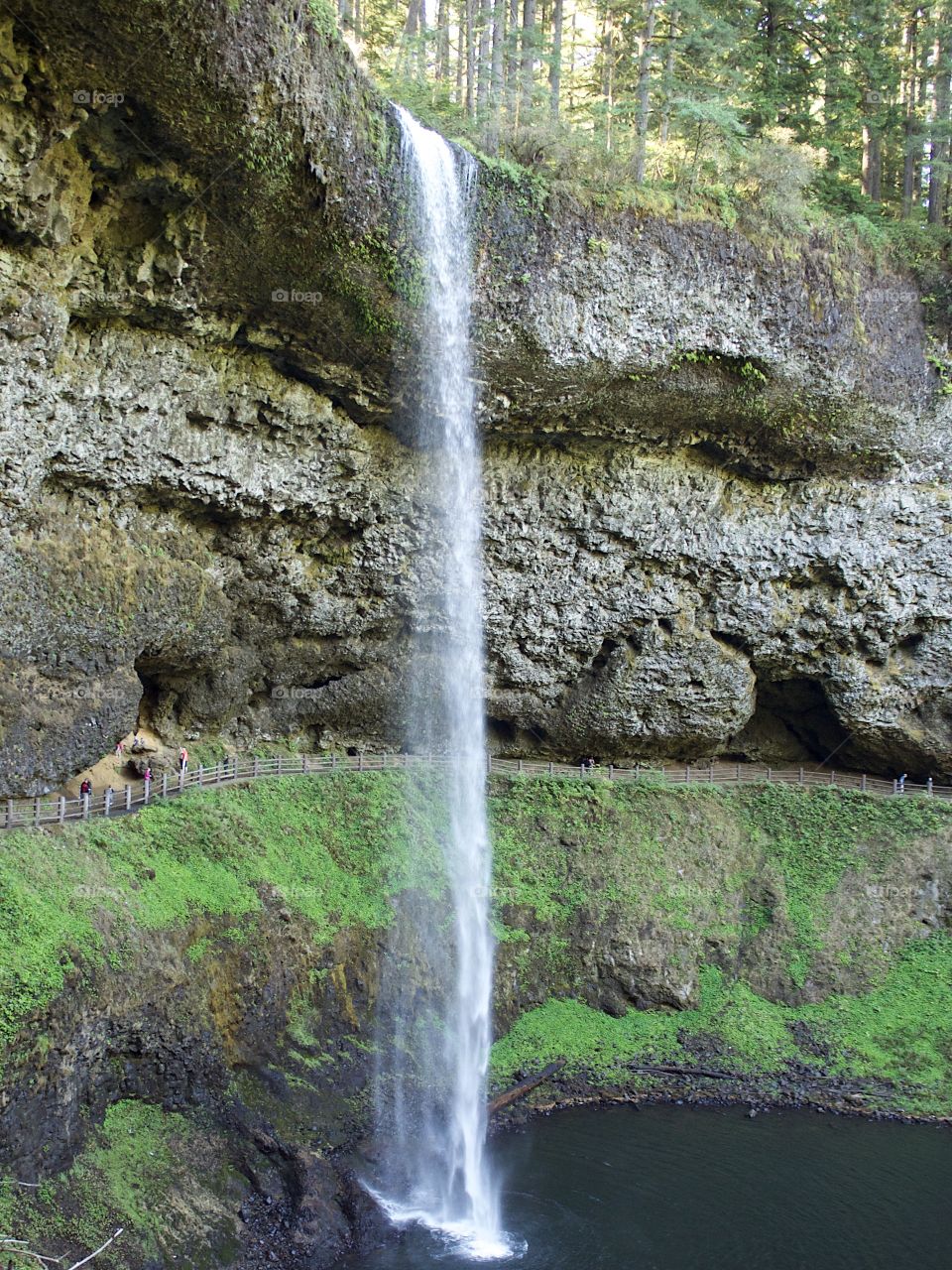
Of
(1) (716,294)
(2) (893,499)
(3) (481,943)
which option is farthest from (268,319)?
(2) (893,499)

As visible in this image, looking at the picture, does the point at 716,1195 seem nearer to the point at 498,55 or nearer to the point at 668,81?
the point at 668,81

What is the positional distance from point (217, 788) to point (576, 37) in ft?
90.3

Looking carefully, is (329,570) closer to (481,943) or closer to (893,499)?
(481,943)

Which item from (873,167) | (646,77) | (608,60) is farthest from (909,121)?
(608,60)

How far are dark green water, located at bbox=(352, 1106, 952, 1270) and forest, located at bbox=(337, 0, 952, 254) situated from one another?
18635 mm

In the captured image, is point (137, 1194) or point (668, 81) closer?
point (137, 1194)

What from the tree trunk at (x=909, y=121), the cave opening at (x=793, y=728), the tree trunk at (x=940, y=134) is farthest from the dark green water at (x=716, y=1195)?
the tree trunk at (x=909, y=121)

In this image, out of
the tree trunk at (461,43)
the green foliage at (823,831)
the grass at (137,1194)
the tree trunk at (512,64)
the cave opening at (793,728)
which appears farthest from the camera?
the tree trunk at (461,43)

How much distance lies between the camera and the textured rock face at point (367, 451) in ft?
55.2

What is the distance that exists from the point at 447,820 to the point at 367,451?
8813 millimetres

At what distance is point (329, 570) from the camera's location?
24.6 m

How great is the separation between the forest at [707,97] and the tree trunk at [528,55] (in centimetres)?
7

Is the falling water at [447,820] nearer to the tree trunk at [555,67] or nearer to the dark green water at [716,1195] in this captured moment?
the dark green water at [716,1195]

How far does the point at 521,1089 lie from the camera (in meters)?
21.3
